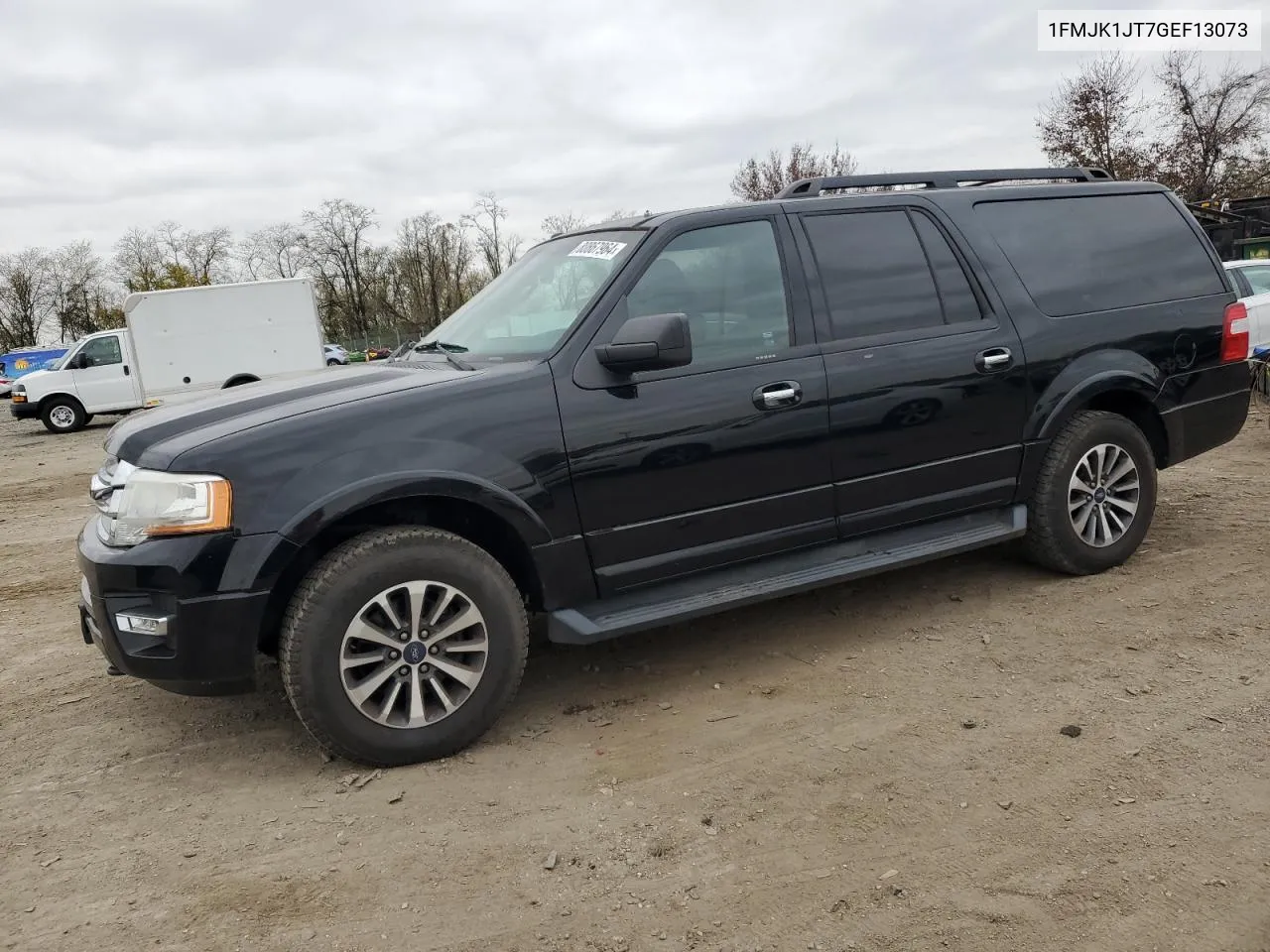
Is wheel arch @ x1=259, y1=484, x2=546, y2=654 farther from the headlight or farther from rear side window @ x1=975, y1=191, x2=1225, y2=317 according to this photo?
rear side window @ x1=975, y1=191, x2=1225, y2=317

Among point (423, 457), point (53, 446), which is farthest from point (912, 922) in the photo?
point (53, 446)

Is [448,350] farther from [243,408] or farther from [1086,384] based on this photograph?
[1086,384]

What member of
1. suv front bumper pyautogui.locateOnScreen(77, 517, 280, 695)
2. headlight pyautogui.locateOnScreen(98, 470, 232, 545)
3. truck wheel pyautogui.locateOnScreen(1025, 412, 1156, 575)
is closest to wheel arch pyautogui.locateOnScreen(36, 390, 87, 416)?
suv front bumper pyautogui.locateOnScreen(77, 517, 280, 695)

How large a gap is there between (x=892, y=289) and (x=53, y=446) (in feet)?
56.1

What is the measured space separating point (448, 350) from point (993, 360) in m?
2.50

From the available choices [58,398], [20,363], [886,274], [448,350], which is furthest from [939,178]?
[20,363]

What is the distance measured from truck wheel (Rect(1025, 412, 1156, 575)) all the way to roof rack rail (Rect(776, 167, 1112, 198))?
1.32 meters

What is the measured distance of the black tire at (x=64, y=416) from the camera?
19.2 m

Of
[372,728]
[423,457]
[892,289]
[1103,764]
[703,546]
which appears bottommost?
[1103,764]

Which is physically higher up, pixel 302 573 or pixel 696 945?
pixel 302 573

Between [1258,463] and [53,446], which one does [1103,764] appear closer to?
[1258,463]

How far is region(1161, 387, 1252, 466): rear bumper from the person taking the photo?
4902 millimetres

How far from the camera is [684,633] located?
452 cm

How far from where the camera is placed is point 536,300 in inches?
160
